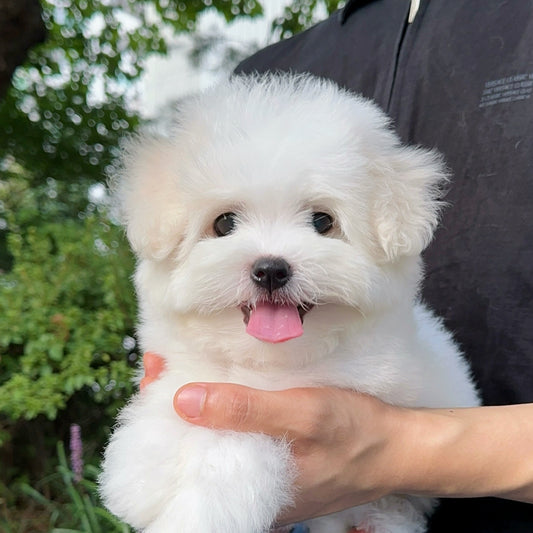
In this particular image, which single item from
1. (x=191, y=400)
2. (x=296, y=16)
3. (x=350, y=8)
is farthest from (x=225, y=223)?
(x=296, y=16)

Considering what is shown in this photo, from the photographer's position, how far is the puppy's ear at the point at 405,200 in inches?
58.1

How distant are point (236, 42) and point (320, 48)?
337 cm

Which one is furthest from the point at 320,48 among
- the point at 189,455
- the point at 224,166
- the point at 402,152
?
the point at 189,455

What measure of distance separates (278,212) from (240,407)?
18.7 inches

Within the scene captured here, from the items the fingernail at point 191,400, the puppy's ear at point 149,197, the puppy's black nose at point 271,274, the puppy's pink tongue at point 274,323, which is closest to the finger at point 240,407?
the fingernail at point 191,400

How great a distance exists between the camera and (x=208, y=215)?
4.88ft

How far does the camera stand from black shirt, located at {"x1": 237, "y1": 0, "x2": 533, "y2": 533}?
66.9 inches

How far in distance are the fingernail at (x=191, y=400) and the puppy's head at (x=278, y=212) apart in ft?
0.58

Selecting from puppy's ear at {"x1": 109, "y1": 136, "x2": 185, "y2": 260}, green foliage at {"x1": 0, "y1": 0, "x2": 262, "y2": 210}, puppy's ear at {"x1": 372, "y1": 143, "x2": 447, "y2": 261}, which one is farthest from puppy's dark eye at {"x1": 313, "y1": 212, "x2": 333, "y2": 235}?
green foliage at {"x1": 0, "y1": 0, "x2": 262, "y2": 210}

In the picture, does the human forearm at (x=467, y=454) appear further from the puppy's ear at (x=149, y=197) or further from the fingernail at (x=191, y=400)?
the puppy's ear at (x=149, y=197)

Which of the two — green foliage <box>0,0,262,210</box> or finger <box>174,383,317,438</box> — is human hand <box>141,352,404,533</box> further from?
green foliage <box>0,0,262,210</box>

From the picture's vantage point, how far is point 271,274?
4.47ft

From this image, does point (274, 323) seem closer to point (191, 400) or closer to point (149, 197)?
point (191, 400)

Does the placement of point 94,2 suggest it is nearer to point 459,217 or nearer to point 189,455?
point 459,217
